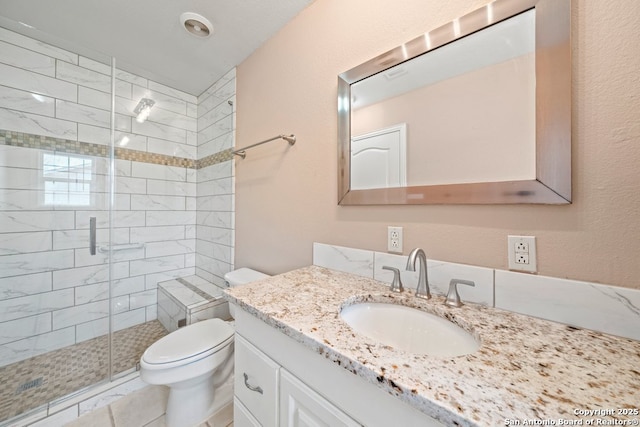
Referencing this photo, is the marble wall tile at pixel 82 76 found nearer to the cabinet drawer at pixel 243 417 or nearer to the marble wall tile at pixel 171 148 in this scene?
the marble wall tile at pixel 171 148

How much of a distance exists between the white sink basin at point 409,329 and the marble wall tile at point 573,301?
0.20 metres

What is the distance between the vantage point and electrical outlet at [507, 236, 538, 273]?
697 mm

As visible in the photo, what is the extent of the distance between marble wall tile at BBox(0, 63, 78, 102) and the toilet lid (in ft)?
6.43

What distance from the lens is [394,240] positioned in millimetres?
977

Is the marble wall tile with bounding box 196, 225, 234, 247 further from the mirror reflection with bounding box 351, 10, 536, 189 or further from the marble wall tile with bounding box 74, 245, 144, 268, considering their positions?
the mirror reflection with bounding box 351, 10, 536, 189

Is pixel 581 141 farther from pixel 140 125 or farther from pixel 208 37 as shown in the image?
pixel 140 125

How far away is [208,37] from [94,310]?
2274 millimetres

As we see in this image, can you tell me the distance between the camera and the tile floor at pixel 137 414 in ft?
3.93

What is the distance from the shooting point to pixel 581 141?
638 mm

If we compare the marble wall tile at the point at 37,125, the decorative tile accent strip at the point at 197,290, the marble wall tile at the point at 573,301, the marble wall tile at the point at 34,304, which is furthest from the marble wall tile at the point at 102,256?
the marble wall tile at the point at 573,301

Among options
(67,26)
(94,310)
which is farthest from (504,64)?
(94,310)

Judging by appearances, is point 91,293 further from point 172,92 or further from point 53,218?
point 172,92

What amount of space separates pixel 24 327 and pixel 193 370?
4.80ft

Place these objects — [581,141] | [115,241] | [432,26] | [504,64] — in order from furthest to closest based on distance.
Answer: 1. [115,241]
2. [432,26]
3. [504,64]
4. [581,141]
